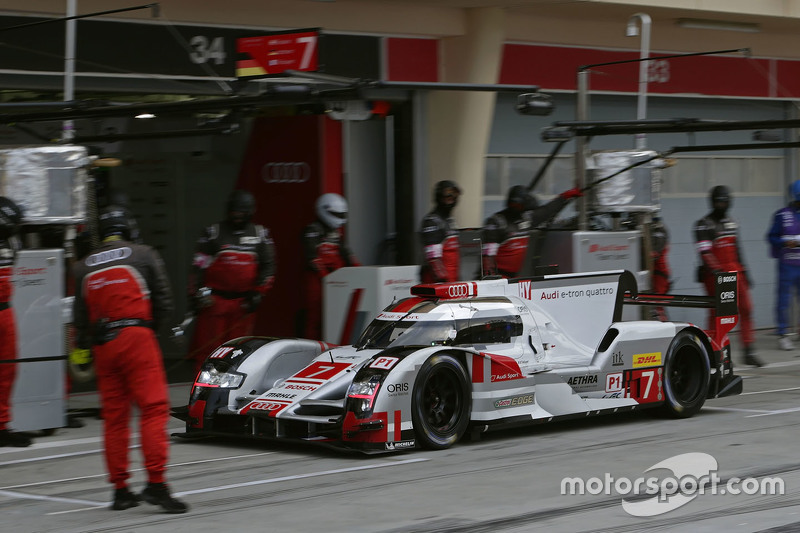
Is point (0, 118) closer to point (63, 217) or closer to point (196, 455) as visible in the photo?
point (63, 217)

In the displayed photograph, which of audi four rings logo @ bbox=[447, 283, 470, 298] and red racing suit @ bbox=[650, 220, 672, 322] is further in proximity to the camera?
red racing suit @ bbox=[650, 220, 672, 322]

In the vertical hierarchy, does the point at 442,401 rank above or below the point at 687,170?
below

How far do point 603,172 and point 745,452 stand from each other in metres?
6.08

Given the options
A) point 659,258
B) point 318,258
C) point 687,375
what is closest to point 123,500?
point 687,375

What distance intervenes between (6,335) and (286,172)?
253 inches

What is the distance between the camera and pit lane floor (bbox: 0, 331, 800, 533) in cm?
697

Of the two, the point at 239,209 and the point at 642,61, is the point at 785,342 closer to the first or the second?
the point at 642,61

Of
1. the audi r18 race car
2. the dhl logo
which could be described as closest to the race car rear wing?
the audi r18 race car

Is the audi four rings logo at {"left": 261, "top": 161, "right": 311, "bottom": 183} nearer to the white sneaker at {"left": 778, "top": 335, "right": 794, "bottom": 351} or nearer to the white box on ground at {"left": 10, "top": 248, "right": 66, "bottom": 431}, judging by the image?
the white box on ground at {"left": 10, "top": 248, "right": 66, "bottom": 431}

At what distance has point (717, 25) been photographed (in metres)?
19.1

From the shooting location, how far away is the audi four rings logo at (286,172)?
1580 centimetres

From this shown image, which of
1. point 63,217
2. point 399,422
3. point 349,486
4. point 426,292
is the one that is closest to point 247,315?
point 63,217

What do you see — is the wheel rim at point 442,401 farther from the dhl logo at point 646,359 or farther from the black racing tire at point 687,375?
the black racing tire at point 687,375

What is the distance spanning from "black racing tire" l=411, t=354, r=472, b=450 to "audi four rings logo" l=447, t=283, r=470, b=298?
0.86 meters
